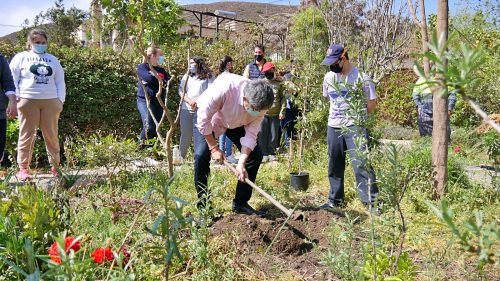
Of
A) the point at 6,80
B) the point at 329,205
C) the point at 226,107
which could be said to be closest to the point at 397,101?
the point at 329,205

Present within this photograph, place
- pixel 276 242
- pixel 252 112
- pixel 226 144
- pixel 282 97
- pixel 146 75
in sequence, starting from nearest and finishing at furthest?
1. pixel 276 242
2. pixel 252 112
3. pixel 146 75
4. pixel 226 144
5. pixel 282 97

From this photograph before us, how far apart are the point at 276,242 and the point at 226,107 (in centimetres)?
112

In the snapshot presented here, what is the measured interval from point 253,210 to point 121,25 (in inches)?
73.9

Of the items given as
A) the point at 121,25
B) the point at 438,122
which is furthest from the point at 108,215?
the point at 438,122

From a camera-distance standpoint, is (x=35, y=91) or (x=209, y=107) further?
(x=35, y=91)

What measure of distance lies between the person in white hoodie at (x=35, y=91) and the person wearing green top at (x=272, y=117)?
9.03 ft

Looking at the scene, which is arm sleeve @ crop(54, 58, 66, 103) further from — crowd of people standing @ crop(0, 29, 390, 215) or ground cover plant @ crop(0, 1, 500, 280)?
ground cover plant @ crop(0, 1, 500, 280)

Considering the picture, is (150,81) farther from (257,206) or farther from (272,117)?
(257,206)

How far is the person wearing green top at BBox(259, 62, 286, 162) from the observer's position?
20.9ft

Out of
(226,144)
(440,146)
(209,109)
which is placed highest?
(209,109)

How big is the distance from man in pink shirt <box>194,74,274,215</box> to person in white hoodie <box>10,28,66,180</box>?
180 centimetres

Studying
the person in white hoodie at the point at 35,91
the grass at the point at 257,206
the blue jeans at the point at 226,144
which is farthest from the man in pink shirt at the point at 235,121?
the blue jeans at the point at 226,144

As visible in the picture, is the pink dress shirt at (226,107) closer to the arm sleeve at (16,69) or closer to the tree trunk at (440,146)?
the tree trunk at (440,146)

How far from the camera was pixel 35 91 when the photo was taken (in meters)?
4.70
